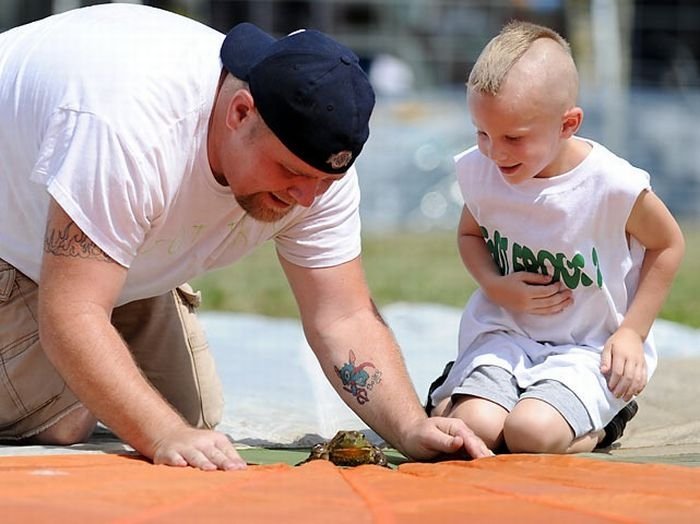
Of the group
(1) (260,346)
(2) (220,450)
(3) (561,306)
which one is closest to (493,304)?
(3) (561,306)

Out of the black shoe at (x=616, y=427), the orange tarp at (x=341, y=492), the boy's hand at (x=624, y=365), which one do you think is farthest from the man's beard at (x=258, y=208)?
the black shoe at (x=616, y=427)

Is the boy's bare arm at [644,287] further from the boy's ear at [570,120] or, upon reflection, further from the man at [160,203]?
the man at [160,203]

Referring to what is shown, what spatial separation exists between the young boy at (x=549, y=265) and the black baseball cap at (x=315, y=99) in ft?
1.70

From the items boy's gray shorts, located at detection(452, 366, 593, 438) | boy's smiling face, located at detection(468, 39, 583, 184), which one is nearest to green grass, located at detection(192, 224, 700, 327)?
boy's gray shorts, located at detection(452, 366, 593, 438)

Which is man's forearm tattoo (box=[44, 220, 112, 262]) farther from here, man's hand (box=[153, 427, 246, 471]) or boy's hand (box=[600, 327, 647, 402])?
boy's hand (box=[600, 327, 647, 402])

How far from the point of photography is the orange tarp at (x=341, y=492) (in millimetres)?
2496

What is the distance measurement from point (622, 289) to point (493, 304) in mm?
384

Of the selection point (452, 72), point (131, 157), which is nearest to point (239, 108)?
point (131, 157)

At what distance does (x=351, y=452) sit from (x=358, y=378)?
46cm

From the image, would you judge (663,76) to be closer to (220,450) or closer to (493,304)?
(493,304)

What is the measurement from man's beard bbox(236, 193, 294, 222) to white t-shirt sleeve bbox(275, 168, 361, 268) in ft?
1.04

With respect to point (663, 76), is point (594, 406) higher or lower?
higher

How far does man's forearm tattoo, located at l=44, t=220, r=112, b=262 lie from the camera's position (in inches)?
121

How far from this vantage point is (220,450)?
2984 mm
